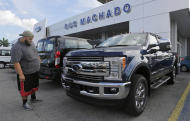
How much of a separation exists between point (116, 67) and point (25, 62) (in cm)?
215

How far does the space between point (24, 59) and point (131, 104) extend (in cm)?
256

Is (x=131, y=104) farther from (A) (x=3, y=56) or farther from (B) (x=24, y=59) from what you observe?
(A) (x=3, y=56)

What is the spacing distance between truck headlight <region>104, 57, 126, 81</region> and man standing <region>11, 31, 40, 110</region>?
6.25 ft

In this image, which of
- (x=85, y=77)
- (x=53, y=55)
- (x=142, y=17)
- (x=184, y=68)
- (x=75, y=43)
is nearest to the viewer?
(x=85, y=77)

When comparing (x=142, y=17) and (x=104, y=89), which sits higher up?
(x=142, y=17)

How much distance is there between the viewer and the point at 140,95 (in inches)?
105

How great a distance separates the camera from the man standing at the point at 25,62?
273 centimetres

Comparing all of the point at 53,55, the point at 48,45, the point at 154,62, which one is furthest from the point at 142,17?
the point at 53,55

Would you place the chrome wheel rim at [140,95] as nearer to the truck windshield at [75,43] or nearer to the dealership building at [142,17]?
the truck windshield at [75,43]

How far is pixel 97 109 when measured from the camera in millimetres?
2914

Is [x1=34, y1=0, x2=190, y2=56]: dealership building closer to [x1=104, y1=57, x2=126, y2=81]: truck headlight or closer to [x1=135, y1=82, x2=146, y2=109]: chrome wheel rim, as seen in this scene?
[x1=135, y1=82, x2=146, y2=109]: chrome wheel rim

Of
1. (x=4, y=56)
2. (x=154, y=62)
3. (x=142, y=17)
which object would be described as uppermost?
(x=142, y=17)

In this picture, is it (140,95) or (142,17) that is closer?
(140,95)

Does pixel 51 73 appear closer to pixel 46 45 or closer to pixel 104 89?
pixel 46 45
